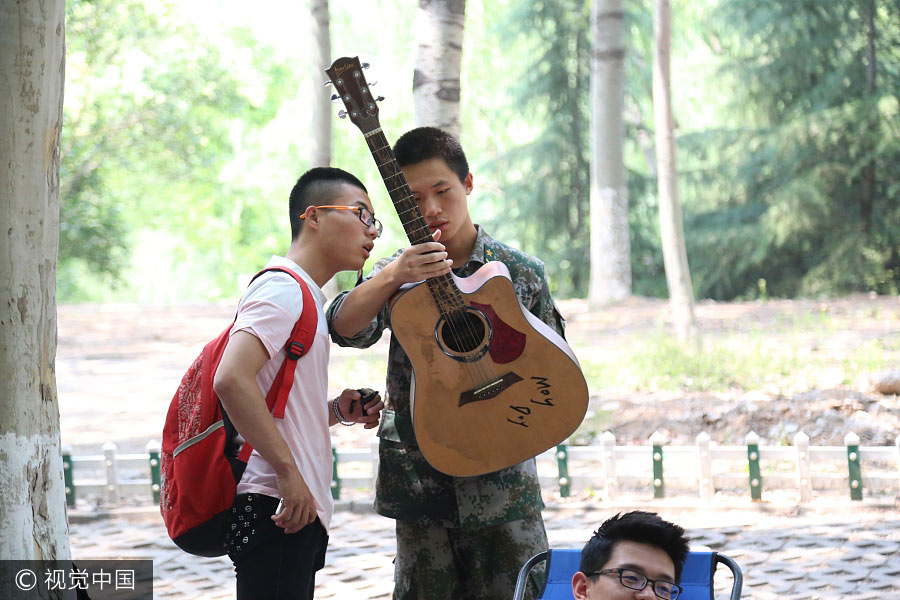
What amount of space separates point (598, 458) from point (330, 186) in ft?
14.1

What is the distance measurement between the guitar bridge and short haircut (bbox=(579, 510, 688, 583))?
1.80 ft

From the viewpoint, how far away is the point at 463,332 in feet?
10.1

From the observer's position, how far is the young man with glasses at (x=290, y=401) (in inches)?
104

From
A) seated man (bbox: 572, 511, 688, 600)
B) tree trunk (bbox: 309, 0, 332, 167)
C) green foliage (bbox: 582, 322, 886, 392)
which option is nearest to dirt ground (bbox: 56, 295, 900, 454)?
green foliage (bbox: 582, 322, 886, 392)

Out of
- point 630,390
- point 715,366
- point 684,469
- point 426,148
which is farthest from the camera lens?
point 715,366

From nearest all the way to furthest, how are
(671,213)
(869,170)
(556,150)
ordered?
(671,213), (869,170), (556,150)

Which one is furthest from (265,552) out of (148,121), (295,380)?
(148,121)

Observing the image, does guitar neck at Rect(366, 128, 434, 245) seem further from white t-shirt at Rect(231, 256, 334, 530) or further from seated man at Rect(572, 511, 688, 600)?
seated man at Rect(572, 511, 688, 600)

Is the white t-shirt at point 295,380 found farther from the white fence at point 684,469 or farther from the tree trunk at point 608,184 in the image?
the tree trunk at point 608,184

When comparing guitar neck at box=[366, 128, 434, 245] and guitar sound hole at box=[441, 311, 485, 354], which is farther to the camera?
guitar sound hole at box=[441, 311, 485, 354]

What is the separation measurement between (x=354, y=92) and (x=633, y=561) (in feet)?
5.19

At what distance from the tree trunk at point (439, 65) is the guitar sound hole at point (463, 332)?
328cm

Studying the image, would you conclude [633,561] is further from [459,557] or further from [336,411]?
[336,411]

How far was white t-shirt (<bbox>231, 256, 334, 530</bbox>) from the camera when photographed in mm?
2703
